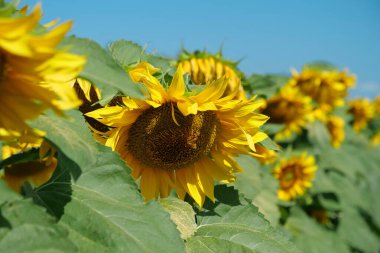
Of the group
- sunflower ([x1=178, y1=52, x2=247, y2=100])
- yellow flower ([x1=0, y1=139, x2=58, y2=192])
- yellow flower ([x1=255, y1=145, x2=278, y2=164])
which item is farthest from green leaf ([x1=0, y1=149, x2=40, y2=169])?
yellow flower ([x1=255, y1=145, x2=278, y2=164])

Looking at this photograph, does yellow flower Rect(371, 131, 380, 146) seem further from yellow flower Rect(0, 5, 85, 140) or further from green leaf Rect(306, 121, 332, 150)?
yellow flower Rect(0, 5, 85, 140)

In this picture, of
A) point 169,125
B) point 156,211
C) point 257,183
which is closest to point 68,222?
point 156,211

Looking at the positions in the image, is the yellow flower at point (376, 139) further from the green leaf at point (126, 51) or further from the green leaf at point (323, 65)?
the green leaf at point (126, 51)

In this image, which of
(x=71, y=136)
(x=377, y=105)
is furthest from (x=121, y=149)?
(x=377, y=105)

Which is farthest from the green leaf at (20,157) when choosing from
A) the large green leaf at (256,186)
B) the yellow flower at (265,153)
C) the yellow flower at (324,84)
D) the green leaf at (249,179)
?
the yellow flower at (324,84)

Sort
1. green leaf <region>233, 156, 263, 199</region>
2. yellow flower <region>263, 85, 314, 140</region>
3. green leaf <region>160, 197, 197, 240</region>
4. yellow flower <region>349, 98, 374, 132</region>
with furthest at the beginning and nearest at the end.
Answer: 1. yellow flower <region>349, 98, 374, 132</region>
2. yellow flower <region>263, 85, 314, 140</region>
3. green leaf <region>233, 156, 263, 199</region>
4. green leaf <region>160, 197, 197, 240</region>

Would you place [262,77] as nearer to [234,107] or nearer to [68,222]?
[234,107]

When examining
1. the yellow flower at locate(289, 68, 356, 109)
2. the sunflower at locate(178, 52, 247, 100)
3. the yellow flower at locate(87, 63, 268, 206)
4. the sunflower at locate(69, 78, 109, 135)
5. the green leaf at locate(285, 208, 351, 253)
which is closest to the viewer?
the sunflower at locate(69, 78, 109, 135)
